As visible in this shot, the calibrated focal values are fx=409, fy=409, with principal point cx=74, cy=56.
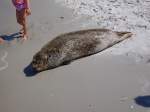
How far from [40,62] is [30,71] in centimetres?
30

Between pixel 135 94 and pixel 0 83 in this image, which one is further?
pixel 0 83

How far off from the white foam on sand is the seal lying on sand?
0.28 m

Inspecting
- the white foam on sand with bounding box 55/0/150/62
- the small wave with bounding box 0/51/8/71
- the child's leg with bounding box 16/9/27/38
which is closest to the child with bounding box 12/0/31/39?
the child's leg with bounding box 16/9/27/38

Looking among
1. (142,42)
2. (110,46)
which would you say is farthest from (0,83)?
(142,42)

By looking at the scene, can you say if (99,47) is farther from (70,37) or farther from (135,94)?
(135,94)

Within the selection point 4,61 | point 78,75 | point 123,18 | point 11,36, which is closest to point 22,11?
point 11,36

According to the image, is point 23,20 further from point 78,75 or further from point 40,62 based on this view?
point 78,75

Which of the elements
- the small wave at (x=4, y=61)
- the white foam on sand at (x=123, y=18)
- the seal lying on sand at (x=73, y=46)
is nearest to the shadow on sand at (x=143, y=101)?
the white foam on sand at (x=123, y=18)

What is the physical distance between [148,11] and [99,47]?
2069 millimetres

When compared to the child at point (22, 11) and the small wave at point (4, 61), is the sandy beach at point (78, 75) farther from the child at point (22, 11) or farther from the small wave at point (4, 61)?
the child at point (22, 11)

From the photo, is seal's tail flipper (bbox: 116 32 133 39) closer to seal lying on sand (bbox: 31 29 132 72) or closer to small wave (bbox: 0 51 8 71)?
seal lying on sand (bbox: 31 29 132 72)

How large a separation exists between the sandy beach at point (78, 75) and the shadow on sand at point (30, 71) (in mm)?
101

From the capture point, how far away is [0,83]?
873 cm

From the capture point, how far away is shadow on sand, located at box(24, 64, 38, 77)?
878 centimetres
